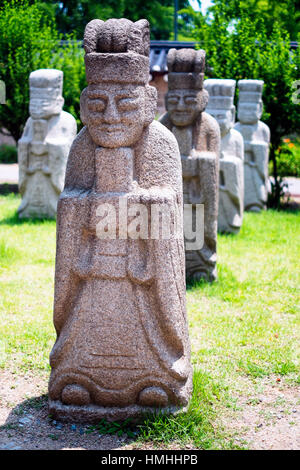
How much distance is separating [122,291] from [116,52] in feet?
4.04

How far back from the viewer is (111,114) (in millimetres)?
3051

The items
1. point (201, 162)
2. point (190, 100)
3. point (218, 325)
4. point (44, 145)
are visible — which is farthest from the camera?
point (44, 145)

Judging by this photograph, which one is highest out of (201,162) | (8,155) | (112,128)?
(112,128)

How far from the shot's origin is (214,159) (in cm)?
531

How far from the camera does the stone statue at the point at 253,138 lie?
9.28 meters

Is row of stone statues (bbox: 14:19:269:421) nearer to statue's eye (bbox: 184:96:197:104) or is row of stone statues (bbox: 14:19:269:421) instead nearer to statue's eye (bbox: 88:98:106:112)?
statue's eye (bbox: 88:98:106:112)

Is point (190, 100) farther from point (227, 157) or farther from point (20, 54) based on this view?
point (20, 54)

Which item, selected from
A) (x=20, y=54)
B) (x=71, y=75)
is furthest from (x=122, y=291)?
(x=71, y=75)

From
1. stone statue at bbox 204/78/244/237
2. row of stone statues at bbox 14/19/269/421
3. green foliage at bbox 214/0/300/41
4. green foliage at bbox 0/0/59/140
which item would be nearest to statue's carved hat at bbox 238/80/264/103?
stone statue at bbox 204/78/244/237

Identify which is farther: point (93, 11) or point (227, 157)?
point (93, 11)

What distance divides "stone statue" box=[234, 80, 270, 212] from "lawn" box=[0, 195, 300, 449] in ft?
6.92

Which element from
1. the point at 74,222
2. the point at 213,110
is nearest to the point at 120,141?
the point at 74,222

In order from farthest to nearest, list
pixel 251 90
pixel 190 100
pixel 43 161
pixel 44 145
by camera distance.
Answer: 1. pixel 251 90
2. pixel 43 161
3. pixel 44 145
4. pixel 190 100

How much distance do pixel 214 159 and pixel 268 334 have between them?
163cm
